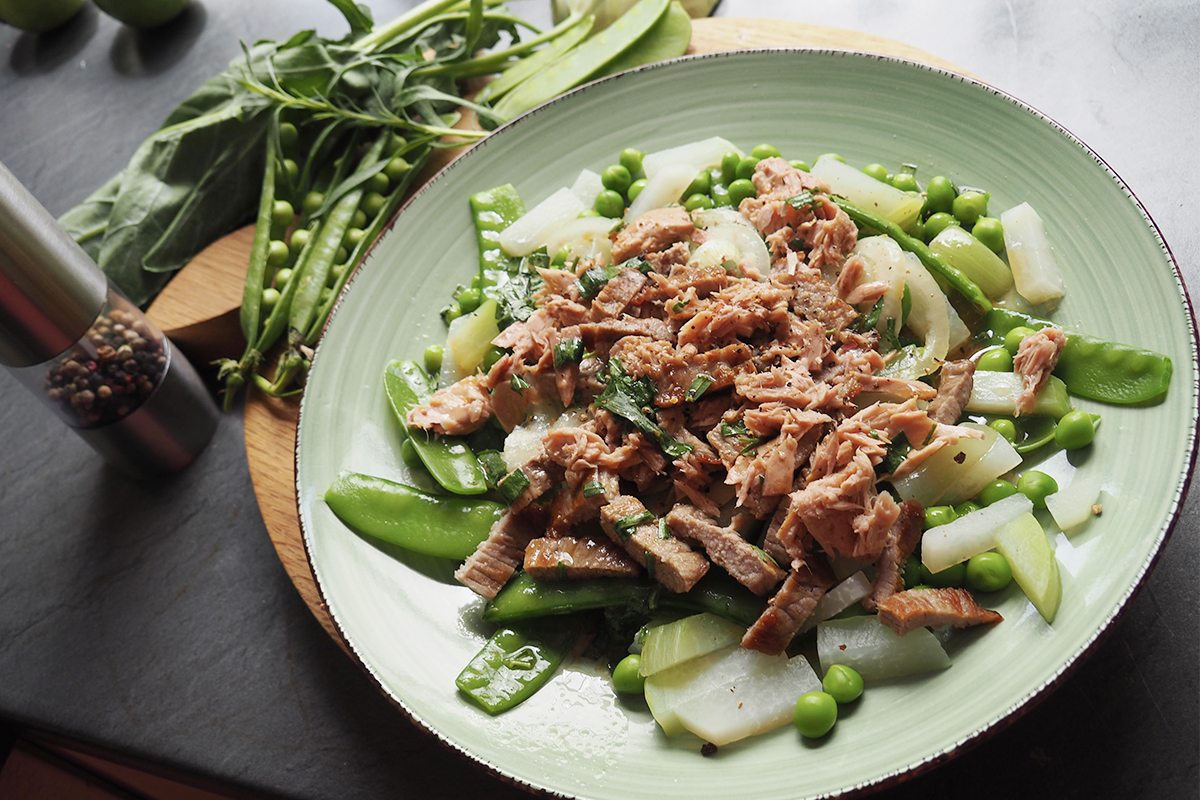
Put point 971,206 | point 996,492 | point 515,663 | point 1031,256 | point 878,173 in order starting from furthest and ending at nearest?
point 878,173
point 971,206
point 1031,256
point 515,663
point 996,492

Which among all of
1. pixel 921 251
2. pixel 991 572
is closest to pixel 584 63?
pixel 921 251

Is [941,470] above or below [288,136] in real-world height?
below

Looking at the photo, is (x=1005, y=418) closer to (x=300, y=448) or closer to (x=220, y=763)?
(x=300, y=448)

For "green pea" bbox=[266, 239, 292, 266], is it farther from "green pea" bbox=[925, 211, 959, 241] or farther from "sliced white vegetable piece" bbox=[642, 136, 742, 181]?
"green pea" bbox=[925, 211, 959, 241]

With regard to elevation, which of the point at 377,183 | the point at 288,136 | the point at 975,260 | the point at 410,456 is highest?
the point at 288,136

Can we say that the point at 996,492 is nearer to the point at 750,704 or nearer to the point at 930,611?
the point at 930,611

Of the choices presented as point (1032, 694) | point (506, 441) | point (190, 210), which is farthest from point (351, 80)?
point (1032, 694)

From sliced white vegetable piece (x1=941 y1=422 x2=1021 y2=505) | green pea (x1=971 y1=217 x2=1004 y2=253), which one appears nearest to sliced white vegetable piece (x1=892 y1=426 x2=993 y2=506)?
sliced white vegetable piece (x1=941 y1=422 x2=1021 y2=505)
